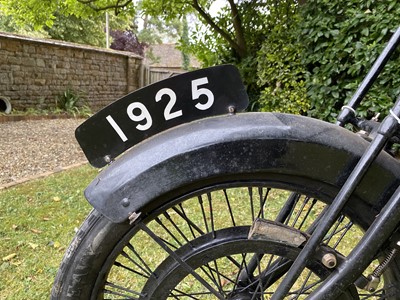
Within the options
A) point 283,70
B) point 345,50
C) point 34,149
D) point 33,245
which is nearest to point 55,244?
point 33,245

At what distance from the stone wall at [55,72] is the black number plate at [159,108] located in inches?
334

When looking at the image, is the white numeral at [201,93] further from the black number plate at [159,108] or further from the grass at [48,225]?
the grass at [48,225]

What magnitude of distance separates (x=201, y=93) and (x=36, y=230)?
2211 millimetres

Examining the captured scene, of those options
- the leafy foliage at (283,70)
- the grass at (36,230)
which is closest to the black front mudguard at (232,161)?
the grass at (36,230)

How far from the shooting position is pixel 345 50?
11.5 feet

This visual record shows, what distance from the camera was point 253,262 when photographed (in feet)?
4.12

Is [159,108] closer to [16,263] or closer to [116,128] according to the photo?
[116,128]

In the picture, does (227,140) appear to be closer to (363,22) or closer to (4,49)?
(363,22)

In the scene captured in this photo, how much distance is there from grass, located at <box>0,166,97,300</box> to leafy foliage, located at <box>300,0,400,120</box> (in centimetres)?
266

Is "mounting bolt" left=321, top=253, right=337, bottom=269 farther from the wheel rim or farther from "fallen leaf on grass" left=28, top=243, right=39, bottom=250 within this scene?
"fallen leaf on grass" left=28, top=243, right=39, bottom=250

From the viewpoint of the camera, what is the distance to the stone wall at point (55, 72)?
836 cm

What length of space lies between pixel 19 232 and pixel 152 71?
36.2 feet

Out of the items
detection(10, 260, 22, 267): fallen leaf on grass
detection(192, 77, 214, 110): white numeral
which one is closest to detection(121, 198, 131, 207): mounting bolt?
detection(192, 77, 214, 110): white numeral

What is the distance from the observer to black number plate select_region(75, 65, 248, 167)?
90 cm
